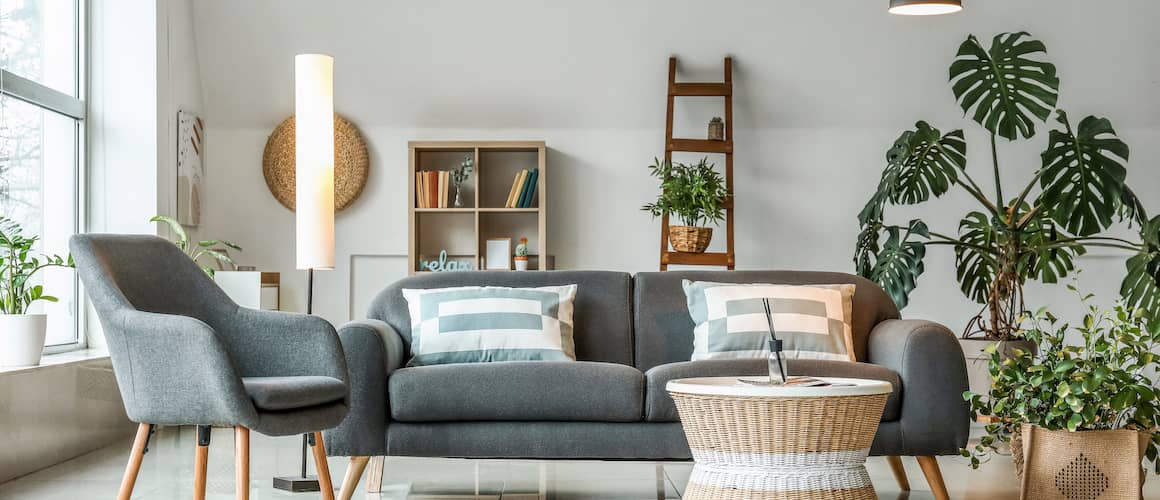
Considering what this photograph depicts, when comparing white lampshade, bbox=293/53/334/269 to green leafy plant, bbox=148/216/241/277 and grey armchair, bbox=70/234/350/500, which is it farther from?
green leafy plant, bbox=148/216/241/277

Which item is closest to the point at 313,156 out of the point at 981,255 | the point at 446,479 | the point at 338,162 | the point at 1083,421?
the point at 446,479

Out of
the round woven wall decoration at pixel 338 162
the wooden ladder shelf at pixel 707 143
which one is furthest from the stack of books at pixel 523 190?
the round woven wall decoration at pixel 338 162

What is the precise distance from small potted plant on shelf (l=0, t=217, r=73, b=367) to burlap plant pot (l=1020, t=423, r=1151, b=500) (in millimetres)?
3253

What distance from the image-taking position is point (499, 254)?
6.00 metres

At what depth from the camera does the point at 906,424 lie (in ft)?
10.7

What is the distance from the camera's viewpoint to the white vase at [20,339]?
3.95m

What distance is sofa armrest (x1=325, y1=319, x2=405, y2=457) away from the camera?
3.29 metres

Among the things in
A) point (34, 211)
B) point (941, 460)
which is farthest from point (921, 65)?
point (34, 211)

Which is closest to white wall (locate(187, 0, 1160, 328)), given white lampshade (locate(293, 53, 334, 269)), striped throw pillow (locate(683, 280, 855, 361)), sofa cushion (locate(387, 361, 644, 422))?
white lampshade (locate(293, 53, 334, 269))

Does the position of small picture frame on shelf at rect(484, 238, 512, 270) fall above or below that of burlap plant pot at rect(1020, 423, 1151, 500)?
above

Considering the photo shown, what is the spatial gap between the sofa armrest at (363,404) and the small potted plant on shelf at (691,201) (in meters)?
2.60

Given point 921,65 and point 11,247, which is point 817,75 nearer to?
point 921,65

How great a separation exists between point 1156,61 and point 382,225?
13.6 feet

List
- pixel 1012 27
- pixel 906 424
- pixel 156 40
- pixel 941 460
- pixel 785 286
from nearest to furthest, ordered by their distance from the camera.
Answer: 1. pixel 906 424
2. pixel 785 286
3. pixel 941 460
4. pixel 156 40
5. pixel 1012 27
